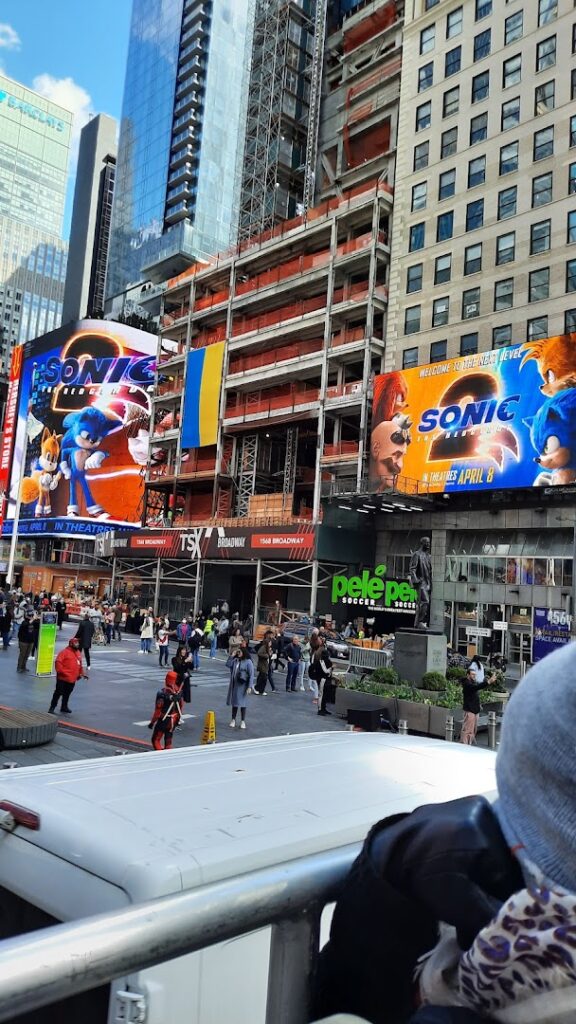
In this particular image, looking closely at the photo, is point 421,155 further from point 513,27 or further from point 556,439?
point 556,439

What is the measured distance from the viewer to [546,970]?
115 centimetres

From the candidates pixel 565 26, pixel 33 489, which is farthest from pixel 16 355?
pixel 565 26

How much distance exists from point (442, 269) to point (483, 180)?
493cm

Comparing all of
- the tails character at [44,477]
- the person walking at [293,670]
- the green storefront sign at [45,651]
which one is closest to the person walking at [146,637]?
the green storefront sign at [45,651]

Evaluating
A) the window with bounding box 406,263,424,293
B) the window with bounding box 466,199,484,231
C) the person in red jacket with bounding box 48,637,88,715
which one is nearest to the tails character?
the window with bounding box 406,263,424,293

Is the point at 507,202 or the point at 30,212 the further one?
the point at 30,212

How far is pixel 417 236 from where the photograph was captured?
129 feet

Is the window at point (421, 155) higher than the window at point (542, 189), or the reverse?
the window at point (421, 155)

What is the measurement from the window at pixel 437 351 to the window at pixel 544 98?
12.1 metres

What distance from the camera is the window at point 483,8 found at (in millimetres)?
37991

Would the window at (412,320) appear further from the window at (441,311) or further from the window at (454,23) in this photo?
the window at (454,23)

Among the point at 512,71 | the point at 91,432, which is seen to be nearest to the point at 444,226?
the point at 512,71

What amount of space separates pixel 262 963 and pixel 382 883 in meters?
0.54

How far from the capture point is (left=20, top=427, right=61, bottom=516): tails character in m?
70.8
